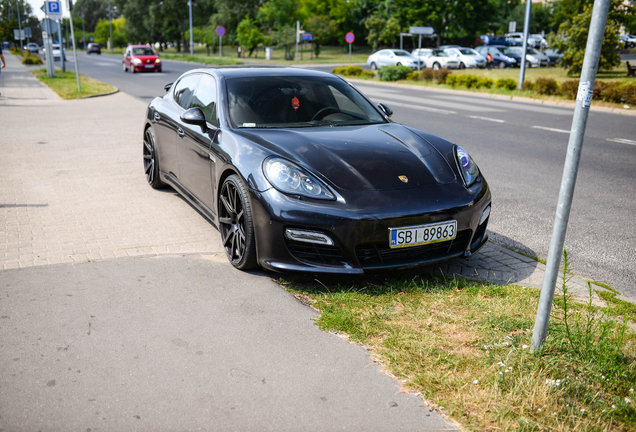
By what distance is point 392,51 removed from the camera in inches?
1452

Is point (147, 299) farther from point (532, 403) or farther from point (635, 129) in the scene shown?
point (635, 129)

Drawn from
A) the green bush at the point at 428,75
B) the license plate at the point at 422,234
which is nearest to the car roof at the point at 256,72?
the license plate at the point at 422,234

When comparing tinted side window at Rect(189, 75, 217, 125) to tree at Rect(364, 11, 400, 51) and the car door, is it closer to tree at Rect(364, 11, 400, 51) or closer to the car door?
the car door

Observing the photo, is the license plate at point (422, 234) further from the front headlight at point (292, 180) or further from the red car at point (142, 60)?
the red car at point (142, 60)

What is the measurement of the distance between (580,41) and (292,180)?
2355cm

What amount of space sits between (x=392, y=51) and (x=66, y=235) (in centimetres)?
3435

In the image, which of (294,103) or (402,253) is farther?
(294,103)

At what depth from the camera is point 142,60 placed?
32.8 metres

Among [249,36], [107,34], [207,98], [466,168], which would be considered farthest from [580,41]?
[107,34]

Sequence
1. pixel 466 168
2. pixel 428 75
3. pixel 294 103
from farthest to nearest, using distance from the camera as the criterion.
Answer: pixel 428 75, pixel 294 103, pixel 466 168

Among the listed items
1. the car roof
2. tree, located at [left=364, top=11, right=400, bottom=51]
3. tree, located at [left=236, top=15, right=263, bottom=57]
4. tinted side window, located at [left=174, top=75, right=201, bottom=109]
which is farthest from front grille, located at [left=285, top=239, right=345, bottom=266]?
tree, located at [left=236, top=15, right=263, bottom=57]

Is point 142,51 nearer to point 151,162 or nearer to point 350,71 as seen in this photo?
point 350,71

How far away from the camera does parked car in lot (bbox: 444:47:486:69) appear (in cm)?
3638

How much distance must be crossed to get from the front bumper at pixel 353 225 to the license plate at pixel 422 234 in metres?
0.03
